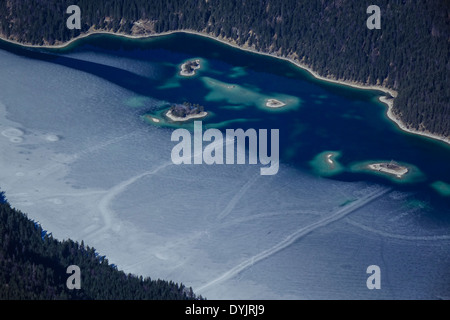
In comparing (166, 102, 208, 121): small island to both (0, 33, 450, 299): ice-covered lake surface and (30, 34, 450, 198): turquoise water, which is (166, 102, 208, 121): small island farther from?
(0, 33, 450, 299): ice-covered lake surface

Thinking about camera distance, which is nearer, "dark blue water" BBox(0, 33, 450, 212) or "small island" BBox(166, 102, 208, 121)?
"dark blue water" BBox(0, 33, 450, 212)

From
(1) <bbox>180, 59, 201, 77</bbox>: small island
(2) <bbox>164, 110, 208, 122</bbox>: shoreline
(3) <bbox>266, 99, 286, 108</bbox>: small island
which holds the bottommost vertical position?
(2) <bbox>164, 110, 208, 122</bbox>: shoreline

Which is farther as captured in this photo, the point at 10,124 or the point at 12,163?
the point at 10,124

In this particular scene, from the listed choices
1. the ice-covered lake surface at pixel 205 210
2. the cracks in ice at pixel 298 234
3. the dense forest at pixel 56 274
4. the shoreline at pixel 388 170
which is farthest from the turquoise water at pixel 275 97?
the dense forest at pixel 56 274

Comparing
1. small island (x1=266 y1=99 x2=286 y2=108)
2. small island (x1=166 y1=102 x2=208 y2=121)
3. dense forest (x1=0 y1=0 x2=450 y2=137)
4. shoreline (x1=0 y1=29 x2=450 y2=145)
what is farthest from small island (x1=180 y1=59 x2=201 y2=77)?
small island (x1=266 y1=99 x2=286 y2=108)

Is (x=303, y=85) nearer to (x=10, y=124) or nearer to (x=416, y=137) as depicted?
(x=416, y=137)
